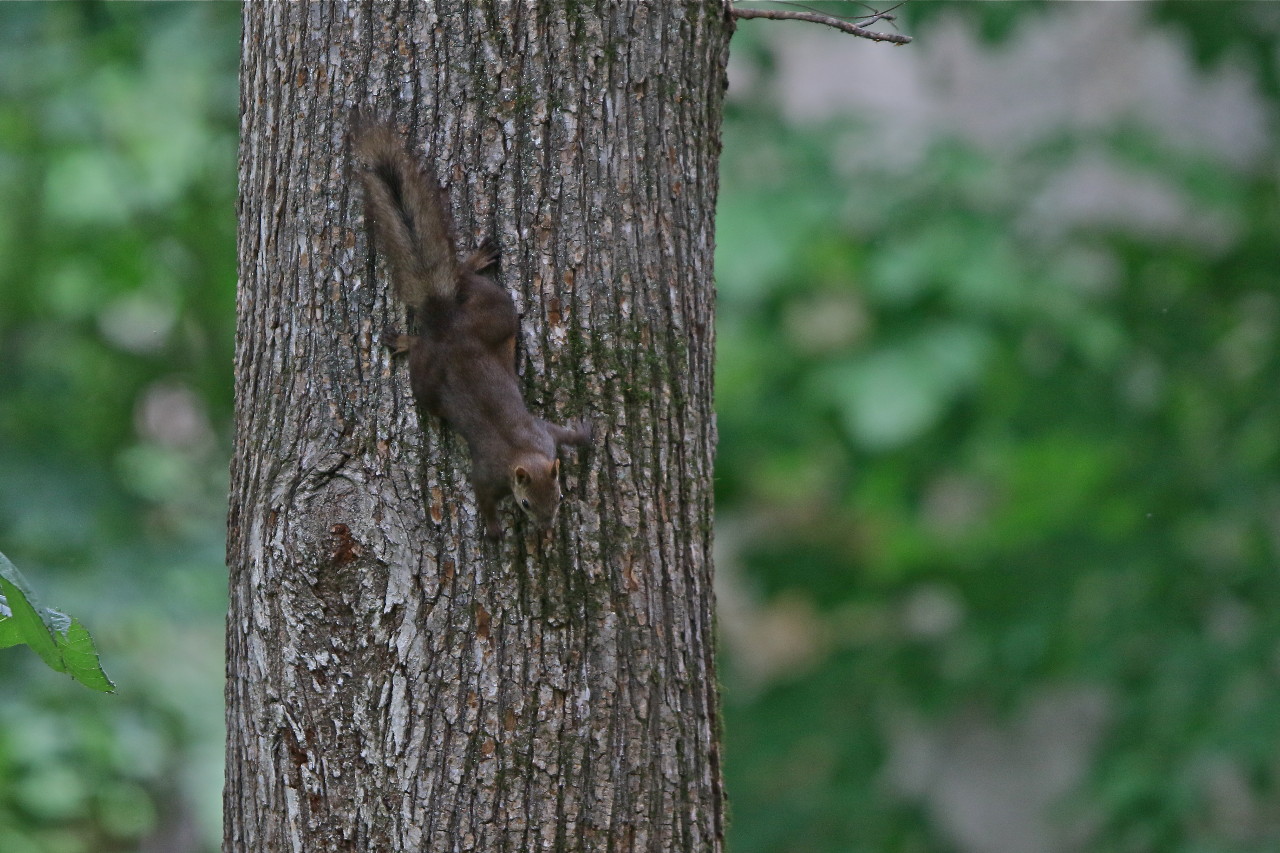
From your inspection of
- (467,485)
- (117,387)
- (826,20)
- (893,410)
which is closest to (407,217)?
(467,485)

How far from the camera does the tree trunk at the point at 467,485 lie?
1777mm

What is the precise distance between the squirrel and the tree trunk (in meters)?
0.03

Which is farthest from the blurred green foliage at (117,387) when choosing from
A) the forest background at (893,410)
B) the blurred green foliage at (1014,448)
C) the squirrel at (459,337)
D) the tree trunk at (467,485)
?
the squirrel at (459,337)

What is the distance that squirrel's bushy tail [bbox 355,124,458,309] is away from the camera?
1.79m

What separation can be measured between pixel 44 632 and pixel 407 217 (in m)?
0.76

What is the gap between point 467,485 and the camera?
182 cm

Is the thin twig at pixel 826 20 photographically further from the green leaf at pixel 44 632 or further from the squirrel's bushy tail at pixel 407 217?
the green leaf at pixel 44 632

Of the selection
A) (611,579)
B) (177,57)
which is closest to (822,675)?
(177,57)

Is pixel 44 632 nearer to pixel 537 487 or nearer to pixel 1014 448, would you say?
pixel 537 487

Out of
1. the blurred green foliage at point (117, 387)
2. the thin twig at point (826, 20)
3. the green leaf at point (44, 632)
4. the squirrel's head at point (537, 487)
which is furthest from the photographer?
the blurred green foliage at point (117, 387)

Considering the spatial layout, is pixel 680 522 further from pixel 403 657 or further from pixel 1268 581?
pixel 1268 581

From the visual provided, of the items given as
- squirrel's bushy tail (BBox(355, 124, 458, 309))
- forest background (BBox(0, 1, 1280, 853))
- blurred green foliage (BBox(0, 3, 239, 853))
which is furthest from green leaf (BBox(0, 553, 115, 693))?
blurred green foliage (BBox(0, 3, 239, 853))

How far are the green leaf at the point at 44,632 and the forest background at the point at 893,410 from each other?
11.2 feet

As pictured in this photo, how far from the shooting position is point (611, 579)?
73.0 inches
